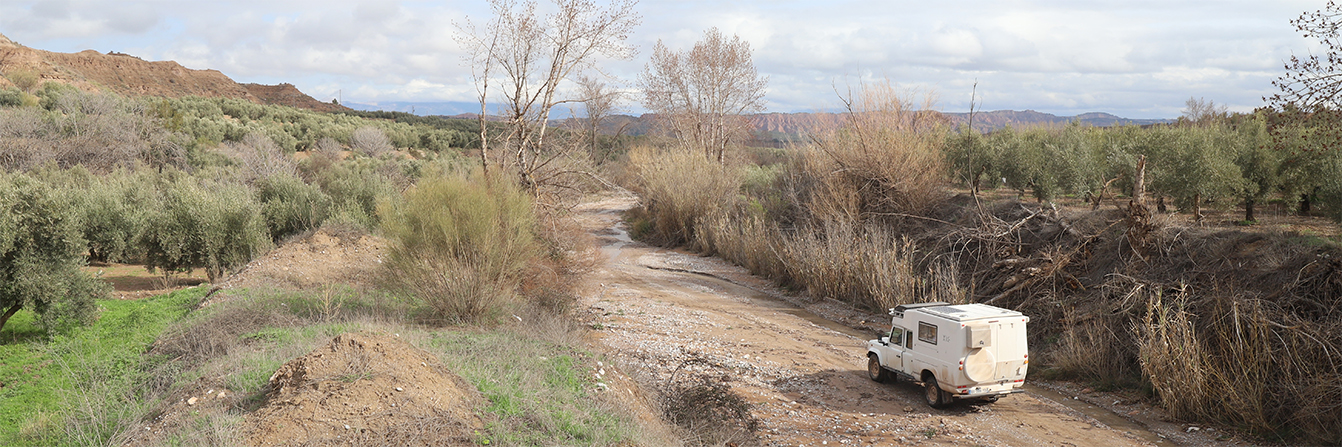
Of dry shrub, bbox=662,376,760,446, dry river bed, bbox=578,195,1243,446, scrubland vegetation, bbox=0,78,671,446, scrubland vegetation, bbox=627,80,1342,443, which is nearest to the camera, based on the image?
scrubland vegetation, bbox=0,78,671,446

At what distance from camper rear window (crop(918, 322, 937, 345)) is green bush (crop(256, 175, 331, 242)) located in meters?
14.0

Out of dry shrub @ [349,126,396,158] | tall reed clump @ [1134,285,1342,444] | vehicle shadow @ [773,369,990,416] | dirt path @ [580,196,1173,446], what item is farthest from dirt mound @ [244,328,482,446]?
dry shrub @ [349,126,396,158]

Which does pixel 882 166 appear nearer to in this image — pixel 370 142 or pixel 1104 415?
pixel 1104 415

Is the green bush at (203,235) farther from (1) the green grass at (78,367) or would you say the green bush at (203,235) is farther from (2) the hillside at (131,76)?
(2) the hillside at (131,76)

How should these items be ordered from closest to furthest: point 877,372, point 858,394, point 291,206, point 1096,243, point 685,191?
point 858,394
point 877,372
point 1096,243
point 291,206
point 685,191

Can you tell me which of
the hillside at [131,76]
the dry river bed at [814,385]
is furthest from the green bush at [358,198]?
the hillside at [131,76]

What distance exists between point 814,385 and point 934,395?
1.52 meters

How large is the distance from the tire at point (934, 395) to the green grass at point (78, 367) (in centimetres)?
808

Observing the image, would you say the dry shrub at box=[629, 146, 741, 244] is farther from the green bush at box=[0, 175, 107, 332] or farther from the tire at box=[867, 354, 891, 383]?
the green bush at box=[0, 175, 107, 332]

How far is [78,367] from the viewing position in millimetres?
8172

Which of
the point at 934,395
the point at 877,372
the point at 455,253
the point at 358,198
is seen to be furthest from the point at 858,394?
the point at 358,198

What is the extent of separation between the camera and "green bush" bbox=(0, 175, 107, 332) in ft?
30.9

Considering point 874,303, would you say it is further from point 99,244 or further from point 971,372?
point 99,244

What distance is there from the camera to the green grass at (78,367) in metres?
5.92
